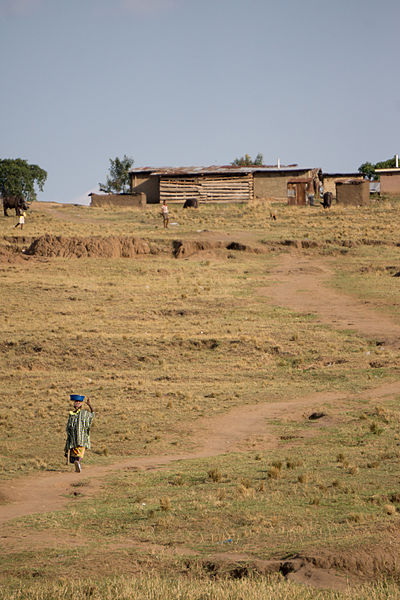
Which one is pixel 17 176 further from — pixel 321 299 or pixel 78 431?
pixel 78 431

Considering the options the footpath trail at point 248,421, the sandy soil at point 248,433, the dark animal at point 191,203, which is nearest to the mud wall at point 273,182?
the dark animal at point 191,203

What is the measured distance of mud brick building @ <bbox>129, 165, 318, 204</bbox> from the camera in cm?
6109

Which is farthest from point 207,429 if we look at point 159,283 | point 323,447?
point 159,283

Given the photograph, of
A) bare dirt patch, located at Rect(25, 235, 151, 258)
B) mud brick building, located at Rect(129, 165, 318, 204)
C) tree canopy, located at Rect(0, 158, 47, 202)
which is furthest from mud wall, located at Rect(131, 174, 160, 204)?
tree canopy, located at Rect(0, 158, 47, 202)

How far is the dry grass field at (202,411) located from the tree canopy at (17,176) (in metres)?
63.3

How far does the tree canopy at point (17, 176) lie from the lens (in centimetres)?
10762

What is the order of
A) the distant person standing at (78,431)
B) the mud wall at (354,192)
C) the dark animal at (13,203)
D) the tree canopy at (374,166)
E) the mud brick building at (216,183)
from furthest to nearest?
1. the tree canopy at (374,166)
2. the mud brick building at (216,183)
3. the mud wall at (354,192)
4. the dark animal at (13,203)
5. the distant person standing at (78,431)

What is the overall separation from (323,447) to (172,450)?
10.1 feet

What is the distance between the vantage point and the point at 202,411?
19.7m

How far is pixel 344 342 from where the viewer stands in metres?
26.2

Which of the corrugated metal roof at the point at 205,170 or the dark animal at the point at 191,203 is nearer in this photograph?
the dark animal at the point at 191,203

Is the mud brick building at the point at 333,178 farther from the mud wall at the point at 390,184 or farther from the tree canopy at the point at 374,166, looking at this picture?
the tree canopy at the point at 374,166

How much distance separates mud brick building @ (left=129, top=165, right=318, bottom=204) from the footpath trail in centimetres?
2590

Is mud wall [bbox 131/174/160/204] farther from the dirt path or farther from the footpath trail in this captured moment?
the footpath trail
